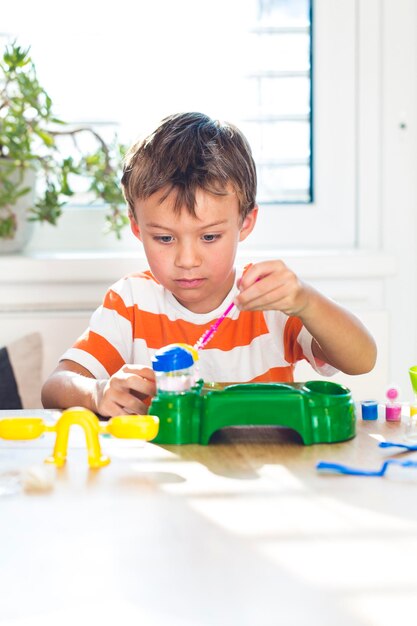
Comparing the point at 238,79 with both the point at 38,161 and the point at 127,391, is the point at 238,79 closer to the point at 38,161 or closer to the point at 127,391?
the point at 38,161

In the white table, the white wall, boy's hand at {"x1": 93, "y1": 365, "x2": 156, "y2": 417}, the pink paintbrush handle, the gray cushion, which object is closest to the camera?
the white table

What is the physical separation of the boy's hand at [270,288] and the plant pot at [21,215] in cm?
94

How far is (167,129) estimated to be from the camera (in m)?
1.35

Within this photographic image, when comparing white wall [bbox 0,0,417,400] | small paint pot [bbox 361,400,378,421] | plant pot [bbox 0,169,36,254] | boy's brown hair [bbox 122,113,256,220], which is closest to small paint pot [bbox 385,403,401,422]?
small paint pot [bbox 361,400,378,421]

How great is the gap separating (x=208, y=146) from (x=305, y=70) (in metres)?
0.93

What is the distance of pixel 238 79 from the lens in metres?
2.17

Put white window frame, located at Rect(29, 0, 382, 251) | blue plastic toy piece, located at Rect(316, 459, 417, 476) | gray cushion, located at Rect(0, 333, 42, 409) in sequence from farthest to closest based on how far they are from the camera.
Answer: white window frame, located at Rect(29, 0, 382, 251) < gray cushion, located at Rect(0, 333, 42, 409) < blue plastic toy piece, located at Rect(316, 459, 417, 476)

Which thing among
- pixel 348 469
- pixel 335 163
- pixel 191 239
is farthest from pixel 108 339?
pixel 335 163

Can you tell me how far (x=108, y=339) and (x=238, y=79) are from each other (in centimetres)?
98

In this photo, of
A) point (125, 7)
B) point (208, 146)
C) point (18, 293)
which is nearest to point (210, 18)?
point (125, 7)

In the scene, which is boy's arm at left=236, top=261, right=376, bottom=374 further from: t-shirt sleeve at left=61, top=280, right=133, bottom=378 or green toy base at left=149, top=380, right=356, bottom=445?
t-shirt sleeve at left=61, top=280, right=133, bottom=378

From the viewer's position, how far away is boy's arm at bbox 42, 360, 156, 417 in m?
1.09

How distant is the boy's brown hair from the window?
786 mm

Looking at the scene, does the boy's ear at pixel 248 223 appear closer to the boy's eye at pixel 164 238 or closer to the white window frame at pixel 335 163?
the boy's eye at pixel 164 238
